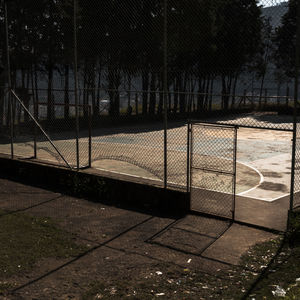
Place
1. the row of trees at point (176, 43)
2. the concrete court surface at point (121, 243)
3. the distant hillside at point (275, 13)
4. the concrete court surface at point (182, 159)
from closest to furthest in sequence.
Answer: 1. the concrete court surface at point (121, 243)
2. the distant hillside at point (275, 13)
3. the row of trees at point (176, 43)
4. the concrete court surface at point (182, 159)

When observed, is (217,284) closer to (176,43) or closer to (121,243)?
(121,243)

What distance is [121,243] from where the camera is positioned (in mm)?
7133

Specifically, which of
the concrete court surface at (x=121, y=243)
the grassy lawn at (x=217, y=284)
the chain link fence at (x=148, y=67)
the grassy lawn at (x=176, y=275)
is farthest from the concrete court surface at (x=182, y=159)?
the grassy lawn at (x=217, y=284)

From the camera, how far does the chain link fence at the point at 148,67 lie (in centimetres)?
779

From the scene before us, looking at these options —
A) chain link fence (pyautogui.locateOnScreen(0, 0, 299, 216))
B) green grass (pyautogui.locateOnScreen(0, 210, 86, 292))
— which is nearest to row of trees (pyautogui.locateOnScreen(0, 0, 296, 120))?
chain link fence (pyautogui.locateOnScreen(0, 0, 299, 216))

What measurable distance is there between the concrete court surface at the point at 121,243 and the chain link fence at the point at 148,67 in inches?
53.2

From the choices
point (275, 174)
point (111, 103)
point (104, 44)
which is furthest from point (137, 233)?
point (111, 103)

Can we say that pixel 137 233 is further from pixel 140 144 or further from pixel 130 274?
pixel 140 144

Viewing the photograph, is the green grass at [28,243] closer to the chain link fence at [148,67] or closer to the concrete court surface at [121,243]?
the concrete court surface at [121,243]

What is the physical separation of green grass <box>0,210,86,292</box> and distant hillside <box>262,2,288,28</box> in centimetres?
468

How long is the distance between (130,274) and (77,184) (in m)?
4.66

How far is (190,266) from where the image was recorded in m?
6.25

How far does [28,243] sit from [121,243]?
1.49 m

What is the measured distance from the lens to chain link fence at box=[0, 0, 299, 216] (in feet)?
25.5
